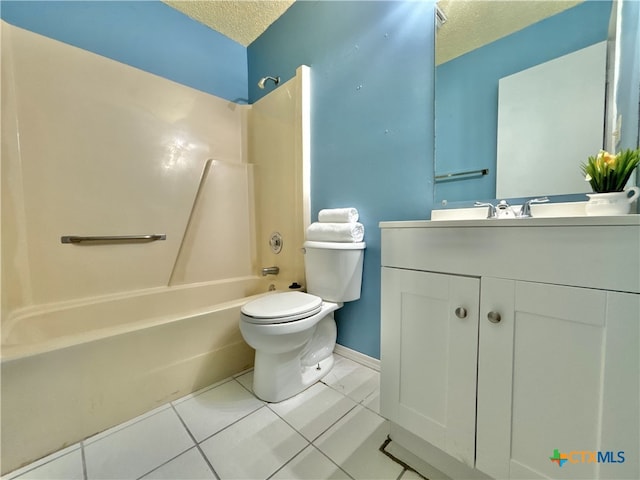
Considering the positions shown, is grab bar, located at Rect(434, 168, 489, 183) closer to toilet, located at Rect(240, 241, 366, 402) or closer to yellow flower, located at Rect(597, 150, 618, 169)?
yellow flower, located at Rect(597, 150, 618, 169)

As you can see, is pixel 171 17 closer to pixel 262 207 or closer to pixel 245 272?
pixel 262 207

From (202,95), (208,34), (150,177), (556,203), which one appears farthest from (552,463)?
(208,34)

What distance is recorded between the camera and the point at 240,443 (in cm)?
88

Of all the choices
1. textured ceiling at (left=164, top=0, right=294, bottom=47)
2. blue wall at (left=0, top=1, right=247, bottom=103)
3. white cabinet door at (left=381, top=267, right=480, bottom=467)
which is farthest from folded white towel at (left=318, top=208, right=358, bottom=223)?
textured ceiling at (left=164, top=0, right=294, bottom=47)

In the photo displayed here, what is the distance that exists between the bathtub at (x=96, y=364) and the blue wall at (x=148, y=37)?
149 cm

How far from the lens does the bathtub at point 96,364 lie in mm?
803

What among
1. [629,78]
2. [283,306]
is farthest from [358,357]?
[629,78]

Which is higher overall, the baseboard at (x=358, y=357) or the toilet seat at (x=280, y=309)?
the toilet seat at (x=280, y=309)

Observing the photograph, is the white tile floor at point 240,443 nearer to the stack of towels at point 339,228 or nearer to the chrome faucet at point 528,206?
the stack of towels at point 339,228

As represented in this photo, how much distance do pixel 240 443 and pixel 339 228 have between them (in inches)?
38.5

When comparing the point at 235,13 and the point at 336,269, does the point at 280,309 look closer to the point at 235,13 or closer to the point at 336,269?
the point at 336,269

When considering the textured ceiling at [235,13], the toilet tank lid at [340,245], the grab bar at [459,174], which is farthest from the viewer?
the textured ceiling at [235,13]

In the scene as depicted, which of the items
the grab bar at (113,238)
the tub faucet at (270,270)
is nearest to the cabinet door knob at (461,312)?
the tub faucet at (270,270)

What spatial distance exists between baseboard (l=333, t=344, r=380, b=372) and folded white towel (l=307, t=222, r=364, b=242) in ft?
2.18
